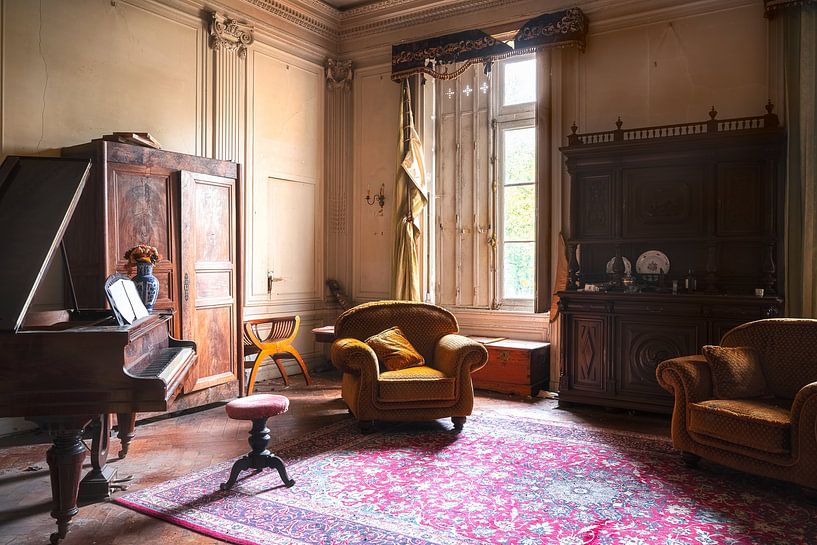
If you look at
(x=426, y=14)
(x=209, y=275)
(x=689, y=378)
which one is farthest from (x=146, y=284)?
(x=426, y=14)

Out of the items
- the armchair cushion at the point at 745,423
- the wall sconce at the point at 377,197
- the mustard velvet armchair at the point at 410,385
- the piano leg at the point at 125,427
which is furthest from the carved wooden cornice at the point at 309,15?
the armchair cushion at the point at 745,423

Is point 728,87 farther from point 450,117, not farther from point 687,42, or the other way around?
point 450,117

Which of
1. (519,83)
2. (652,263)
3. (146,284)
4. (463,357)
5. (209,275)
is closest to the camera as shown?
(146,284)

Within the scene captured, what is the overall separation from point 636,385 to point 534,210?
2096 mm

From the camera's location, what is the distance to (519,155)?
6.49 meters

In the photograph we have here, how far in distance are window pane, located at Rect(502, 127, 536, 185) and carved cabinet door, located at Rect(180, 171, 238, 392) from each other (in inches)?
113

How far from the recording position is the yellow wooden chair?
→ 19.3 ft

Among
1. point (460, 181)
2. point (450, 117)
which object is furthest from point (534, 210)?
point (450, 117)

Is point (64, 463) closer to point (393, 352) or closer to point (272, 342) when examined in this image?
point (393, 352)

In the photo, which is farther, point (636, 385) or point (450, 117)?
point (450, 117)

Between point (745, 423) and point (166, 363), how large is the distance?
10.5 feet

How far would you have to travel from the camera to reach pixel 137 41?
529 cm

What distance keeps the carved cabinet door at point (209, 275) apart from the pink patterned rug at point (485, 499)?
1463mm

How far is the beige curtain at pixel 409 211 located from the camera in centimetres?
673
